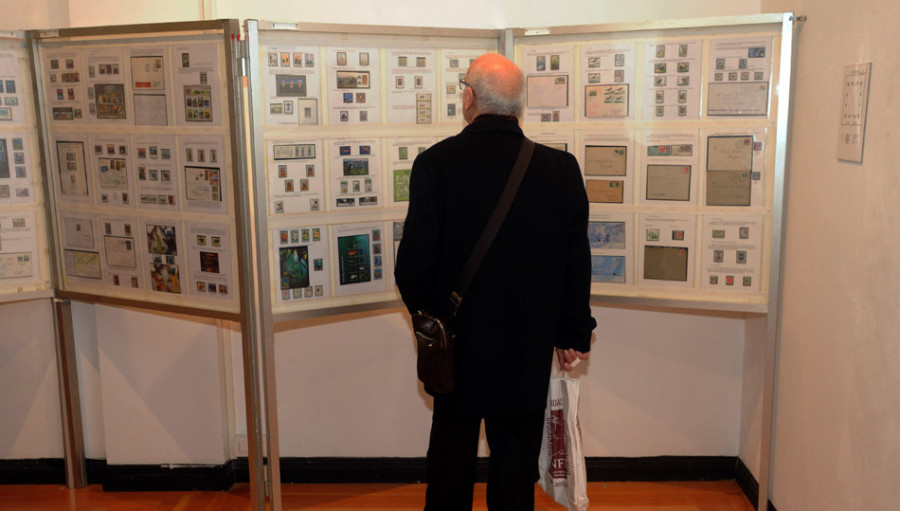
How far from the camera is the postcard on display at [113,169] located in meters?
2.90

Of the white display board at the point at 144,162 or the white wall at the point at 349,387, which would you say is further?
the white wall at the point at 349,387

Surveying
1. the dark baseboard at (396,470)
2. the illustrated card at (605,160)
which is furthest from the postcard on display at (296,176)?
the dark baseboard at (396,470)

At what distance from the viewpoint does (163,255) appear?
9.49 ft

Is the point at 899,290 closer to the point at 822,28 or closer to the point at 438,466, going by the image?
the point at 822,28

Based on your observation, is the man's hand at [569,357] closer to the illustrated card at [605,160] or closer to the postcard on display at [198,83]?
the illustrated card at [605,160]

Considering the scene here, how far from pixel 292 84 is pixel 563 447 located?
1548mm

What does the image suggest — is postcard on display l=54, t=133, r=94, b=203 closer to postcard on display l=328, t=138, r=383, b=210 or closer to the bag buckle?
postcard on display l=328, t=138, r=383, b=210

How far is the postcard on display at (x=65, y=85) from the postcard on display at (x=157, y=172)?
12.2 inches

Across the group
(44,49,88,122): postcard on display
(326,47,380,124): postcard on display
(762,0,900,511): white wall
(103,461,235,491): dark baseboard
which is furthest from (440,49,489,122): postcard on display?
(103,461,235,491): dark baseboard

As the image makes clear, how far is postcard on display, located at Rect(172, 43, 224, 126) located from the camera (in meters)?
2.64

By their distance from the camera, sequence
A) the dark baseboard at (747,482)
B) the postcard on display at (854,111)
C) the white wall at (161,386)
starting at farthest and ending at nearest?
the white wall at (161,386) → the dark baseboard at (747,482) → the postcard on display at (854,111)

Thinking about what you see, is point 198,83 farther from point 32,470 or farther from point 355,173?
point 32,470

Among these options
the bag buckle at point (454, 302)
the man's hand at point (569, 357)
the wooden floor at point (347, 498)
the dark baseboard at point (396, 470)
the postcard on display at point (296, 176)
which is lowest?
the wooden floor at point (347, 498)

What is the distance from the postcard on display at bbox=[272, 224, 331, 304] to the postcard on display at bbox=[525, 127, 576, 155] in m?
0.87
